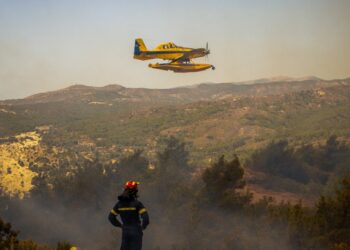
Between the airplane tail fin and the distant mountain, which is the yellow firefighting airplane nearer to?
the airplane tail fin

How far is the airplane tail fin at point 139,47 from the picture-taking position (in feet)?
149

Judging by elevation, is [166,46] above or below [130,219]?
above

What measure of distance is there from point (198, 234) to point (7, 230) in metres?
14.7

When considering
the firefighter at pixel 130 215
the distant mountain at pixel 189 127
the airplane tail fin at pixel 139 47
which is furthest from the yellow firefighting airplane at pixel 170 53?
the firefighter at pixel 130 215

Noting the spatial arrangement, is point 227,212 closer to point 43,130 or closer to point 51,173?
point 51,173

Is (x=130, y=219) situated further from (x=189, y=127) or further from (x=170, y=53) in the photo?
(x=189, y=127)

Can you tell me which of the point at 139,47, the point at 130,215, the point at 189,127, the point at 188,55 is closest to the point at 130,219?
the point at 130,215

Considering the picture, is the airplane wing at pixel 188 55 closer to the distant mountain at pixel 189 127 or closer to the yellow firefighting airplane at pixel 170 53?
the yellow firefighting airplane at pixel 170 53

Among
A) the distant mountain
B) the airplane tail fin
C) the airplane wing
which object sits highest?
the airplane tail fin

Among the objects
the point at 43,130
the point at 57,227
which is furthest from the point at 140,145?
the point at 57,227

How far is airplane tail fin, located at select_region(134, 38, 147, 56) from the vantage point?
149ft

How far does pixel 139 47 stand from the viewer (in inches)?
1802

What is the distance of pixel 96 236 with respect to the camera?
32.5 meters

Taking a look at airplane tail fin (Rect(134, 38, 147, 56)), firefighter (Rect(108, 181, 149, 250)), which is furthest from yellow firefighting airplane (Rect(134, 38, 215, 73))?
firefighter (Rect(108, 181, 149, 250))
